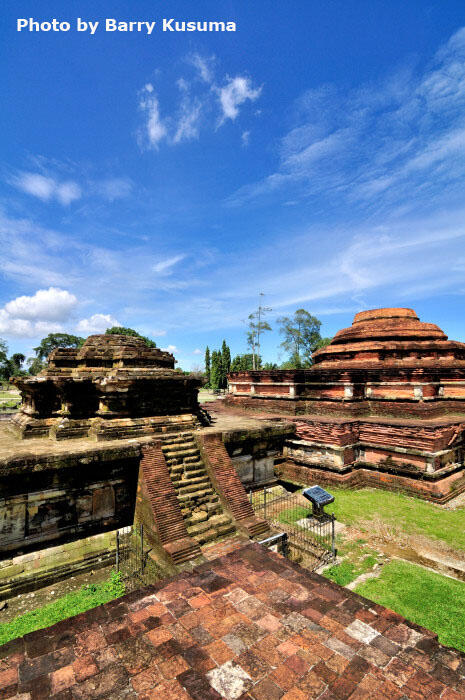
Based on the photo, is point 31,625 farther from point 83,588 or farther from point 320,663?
point 320,663

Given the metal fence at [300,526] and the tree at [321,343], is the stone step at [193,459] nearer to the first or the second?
the metal fence at [300,526]

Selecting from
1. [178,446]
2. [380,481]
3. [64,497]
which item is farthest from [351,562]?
[64,497]

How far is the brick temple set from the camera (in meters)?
9.80

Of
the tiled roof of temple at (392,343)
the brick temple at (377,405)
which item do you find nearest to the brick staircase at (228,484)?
the brick temple at (377,405)

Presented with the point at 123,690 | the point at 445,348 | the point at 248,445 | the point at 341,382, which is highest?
the point at 445,348

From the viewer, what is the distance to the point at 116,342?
32.3 ft

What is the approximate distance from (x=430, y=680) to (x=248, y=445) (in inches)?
256

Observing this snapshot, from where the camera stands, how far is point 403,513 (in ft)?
27.2

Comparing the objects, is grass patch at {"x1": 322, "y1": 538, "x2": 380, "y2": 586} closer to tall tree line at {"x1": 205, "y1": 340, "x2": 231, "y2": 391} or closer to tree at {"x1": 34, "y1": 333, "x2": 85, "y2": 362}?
tall tree line at {"x1": 205, "y1": 340, "x2": 231, "y2": 391}

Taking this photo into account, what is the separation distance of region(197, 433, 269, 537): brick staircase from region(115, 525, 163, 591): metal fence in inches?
70.2

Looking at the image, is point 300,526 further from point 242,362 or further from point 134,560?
point 242,362

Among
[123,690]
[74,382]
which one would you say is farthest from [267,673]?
[74,382]

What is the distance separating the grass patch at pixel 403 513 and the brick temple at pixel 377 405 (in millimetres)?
553

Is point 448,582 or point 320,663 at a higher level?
point 320,663
